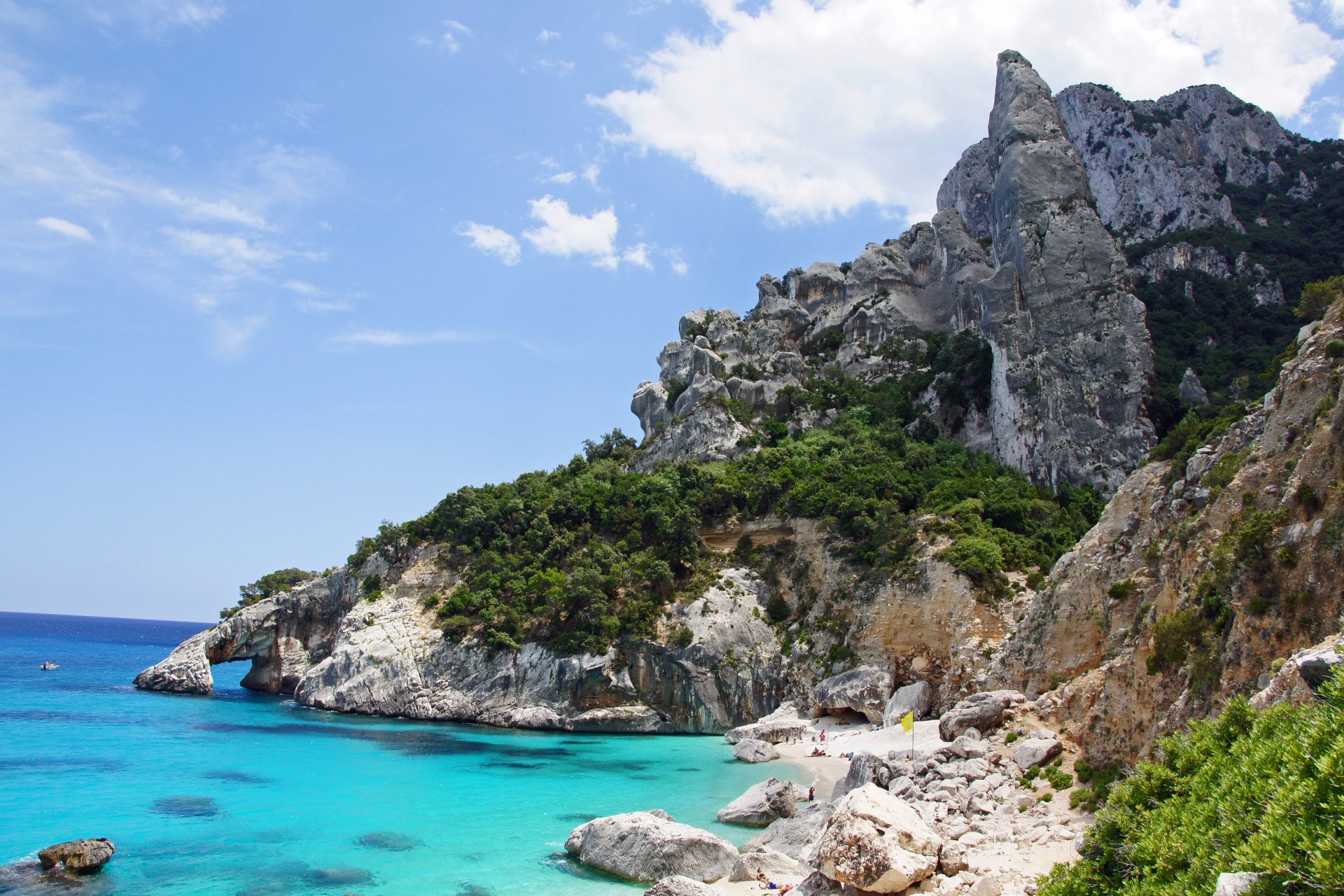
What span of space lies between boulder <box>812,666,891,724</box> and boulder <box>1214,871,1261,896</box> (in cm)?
3087

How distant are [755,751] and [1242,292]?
2002 inches

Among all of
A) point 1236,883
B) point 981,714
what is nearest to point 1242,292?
point 981,714

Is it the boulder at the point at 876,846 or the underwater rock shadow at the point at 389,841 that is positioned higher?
the boulder at the point at 876,846

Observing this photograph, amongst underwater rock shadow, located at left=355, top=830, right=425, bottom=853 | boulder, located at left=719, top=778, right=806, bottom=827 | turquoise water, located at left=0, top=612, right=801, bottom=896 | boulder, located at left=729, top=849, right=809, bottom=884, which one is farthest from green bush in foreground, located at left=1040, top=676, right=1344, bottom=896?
underwater rock shadow, located at left=355, top=830, right=425, bottom=853

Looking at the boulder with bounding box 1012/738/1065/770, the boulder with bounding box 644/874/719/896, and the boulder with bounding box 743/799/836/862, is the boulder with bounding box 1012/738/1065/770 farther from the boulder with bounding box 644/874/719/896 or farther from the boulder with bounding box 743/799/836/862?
the boulder with bounding box 644/874/719/896

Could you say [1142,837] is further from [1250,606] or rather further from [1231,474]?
[1231,474]

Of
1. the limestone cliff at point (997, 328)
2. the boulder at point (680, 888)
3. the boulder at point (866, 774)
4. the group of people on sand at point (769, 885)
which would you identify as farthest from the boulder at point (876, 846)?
the limestone cliff at point (997, 328)

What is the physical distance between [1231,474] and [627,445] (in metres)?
49.6

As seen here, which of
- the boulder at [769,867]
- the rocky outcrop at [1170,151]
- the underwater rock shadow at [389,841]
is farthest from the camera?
the rocky outcrop at [1170,151]

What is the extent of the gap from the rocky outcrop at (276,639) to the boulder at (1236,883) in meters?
53.3

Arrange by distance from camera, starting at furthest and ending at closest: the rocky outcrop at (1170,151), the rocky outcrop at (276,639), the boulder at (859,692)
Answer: the rocky outcrop at (1170,151) → the rocky outcrop at (276,639) → the boulder at (859,692)

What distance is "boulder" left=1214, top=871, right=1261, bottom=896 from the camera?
5859mm

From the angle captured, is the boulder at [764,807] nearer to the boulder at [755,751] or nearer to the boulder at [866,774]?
the boulder at [866,774]

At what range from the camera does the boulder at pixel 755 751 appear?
31.1 meters
